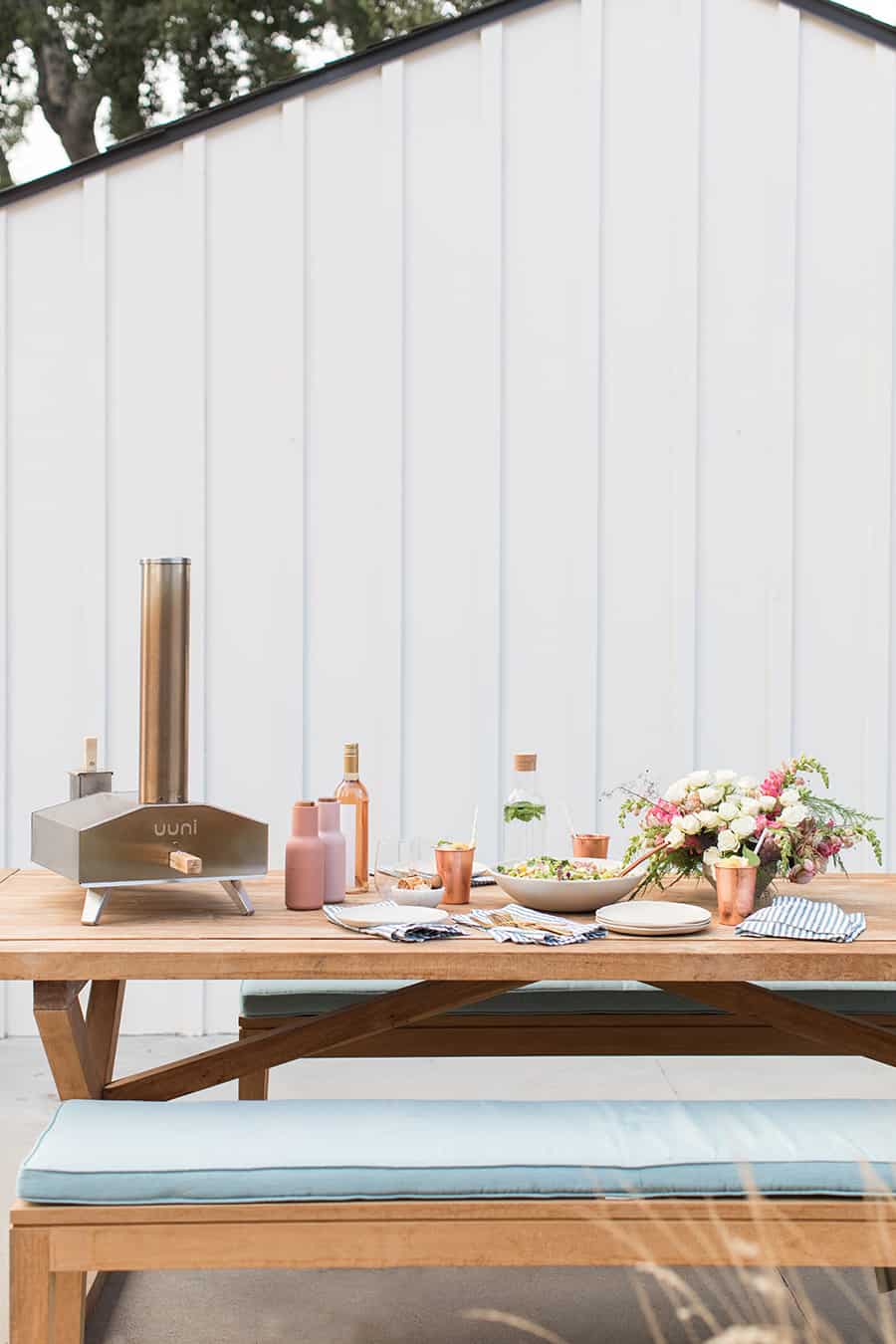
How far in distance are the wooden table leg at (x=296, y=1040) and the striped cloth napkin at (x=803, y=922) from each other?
17.5 inches

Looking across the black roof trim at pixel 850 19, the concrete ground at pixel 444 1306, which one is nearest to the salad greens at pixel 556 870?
the concrete ground at pixel 444 1306

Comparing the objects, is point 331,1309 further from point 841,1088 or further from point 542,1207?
point 841,1088

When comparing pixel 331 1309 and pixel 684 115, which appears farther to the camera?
pixel 684 115

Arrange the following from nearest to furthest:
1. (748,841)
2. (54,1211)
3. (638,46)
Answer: (54,1211), (748,841), (638,46)

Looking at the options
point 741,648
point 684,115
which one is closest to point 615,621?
point 741,648

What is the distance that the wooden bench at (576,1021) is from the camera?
9.28ft

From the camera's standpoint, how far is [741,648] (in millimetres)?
4379

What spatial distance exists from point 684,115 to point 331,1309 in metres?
3.60

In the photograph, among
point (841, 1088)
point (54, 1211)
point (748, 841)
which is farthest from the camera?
point (841, 1088)

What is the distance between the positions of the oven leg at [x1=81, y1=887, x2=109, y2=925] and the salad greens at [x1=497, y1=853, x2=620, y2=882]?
72 centimetres

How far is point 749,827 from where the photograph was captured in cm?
241

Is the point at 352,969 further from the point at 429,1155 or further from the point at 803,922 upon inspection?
the point at 803,922

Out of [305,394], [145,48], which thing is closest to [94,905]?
[305,394]

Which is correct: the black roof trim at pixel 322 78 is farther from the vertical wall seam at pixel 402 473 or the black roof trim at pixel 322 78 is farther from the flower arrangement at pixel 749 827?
the flower arrangement at pixel 749 827
